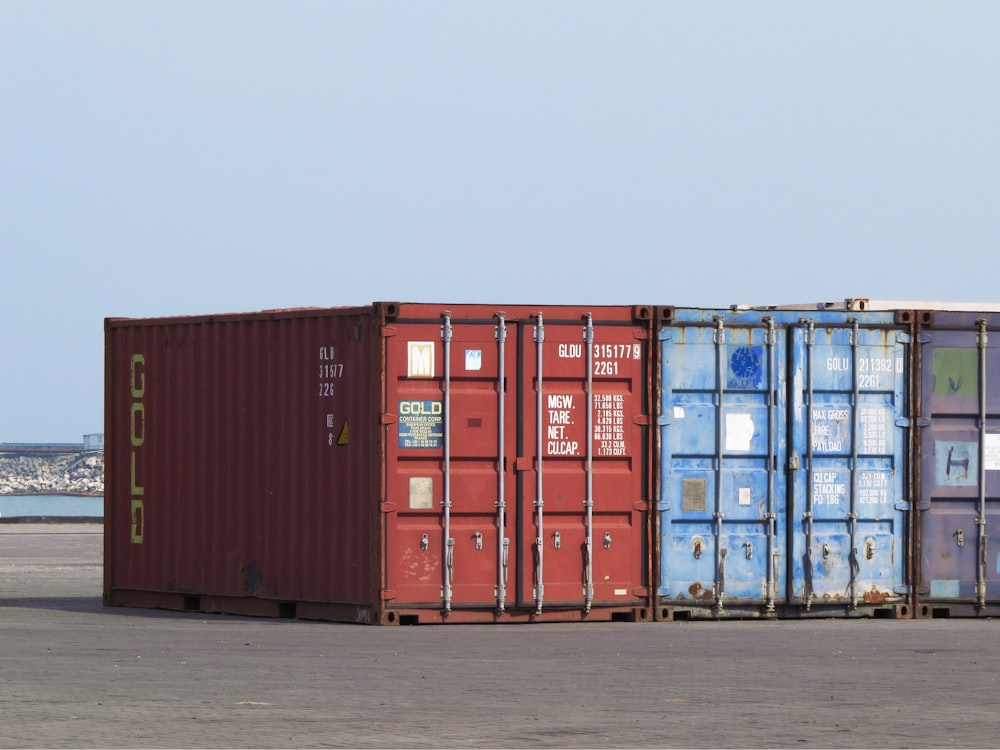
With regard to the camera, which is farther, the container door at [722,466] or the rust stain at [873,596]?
the rust stain at [873,596]

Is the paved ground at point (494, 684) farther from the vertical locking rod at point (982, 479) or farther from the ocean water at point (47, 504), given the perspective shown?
the ocean water at point (47, 504)

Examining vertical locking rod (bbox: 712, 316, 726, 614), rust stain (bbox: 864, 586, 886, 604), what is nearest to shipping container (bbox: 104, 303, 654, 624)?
vertical locking rod (bbox: 712, 316, 726, 614)

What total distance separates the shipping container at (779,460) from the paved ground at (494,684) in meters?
0.43

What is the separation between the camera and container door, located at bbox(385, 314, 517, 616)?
17.7 m

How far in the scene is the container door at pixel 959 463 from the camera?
1903cm

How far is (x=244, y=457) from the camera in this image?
19203 millimetres

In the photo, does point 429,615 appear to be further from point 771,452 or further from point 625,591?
point 771,452

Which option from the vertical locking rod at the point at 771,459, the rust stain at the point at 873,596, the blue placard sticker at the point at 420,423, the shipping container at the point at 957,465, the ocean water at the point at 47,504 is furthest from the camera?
the ocean water at the point at 47,504

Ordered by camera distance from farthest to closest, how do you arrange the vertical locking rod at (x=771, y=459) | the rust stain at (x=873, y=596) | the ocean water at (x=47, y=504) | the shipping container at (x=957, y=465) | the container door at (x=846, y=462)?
the ocean water at (x=47, y=504)
the shipping container at (x=957, y=465)
the rust stain at (x=873, y=596)
the container door at (x=846, y=462)
the vertical locking rod at (x=771, y=459)

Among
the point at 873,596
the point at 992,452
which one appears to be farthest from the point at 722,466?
the point at 992,452

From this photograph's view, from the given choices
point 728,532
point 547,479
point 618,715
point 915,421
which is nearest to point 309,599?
point 547,479

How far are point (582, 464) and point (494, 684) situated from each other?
551 centimetres

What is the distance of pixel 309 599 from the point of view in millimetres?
18516

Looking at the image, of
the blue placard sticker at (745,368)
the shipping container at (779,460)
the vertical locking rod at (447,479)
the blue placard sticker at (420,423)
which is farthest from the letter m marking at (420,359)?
the blue placard sticker at (745,368)
